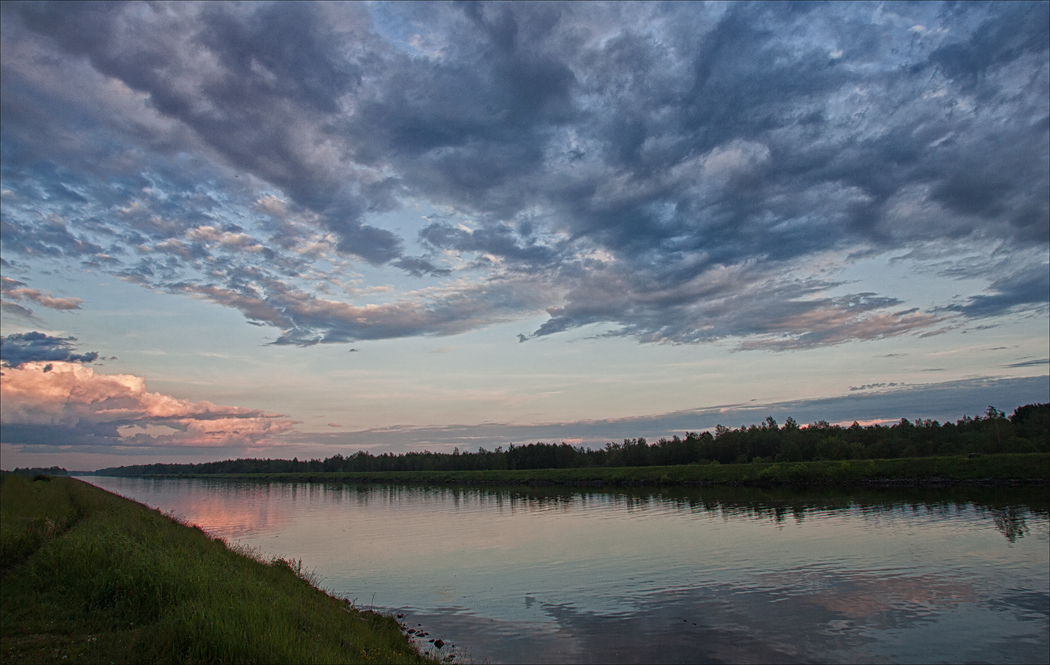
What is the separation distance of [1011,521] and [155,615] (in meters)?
57.3

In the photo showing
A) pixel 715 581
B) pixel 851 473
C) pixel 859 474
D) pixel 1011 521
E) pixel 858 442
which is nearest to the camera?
pixel 715 581

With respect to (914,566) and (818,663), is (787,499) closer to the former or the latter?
(914,566)

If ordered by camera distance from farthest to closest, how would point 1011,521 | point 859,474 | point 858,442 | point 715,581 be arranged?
point 858,442, point 859,474, point 1011,521, point 715,581

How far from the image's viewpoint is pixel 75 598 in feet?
53.7

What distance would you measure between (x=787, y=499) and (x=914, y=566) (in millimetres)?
45771

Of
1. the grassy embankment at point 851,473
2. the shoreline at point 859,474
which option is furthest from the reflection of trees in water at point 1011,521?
the grassy embankment at point 851,473

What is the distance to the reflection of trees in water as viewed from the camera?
3974 cm

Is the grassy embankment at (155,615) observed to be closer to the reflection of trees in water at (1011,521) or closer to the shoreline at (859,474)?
the reflection of trees in water at (1011,521)

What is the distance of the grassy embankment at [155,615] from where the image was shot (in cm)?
1160

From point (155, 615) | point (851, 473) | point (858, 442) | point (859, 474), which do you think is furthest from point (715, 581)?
point (858, 442)

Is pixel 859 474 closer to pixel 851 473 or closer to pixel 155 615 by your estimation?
pixel 851 473

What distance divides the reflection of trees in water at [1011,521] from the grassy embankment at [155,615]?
42.6 meters

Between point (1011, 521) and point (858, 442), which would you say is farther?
point (858, 442)

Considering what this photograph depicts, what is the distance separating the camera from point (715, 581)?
29.4m
